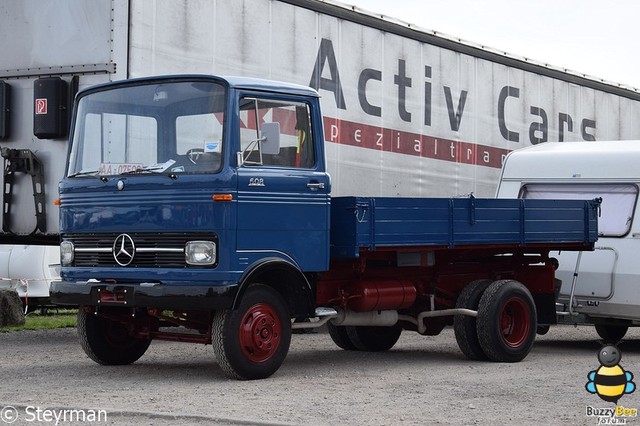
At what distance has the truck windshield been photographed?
32.8 ft

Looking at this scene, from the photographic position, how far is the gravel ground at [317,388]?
26.2ft

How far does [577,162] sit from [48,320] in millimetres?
8265

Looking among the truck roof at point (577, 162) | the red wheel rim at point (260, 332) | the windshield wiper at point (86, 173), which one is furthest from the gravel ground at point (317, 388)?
the truck roof at point (577, 162)

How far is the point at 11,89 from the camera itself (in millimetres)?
13641

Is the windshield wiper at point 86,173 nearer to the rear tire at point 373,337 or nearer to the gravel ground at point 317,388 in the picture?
the gravel ground at point 317,388

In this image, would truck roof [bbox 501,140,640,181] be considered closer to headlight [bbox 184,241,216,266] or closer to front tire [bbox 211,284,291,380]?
front tire [bbox 211,284,291,380]

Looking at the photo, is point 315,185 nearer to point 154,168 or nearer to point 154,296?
point 154,168

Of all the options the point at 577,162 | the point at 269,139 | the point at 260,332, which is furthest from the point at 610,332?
the point at 269,139

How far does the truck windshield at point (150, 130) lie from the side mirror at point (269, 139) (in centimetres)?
36

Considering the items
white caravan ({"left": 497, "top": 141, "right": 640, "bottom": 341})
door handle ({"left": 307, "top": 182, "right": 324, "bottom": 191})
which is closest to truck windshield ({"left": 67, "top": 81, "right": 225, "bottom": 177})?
door handle ({"left": 307, "top": 182, "right": 324, "bottom": 191})

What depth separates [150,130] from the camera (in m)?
10.3

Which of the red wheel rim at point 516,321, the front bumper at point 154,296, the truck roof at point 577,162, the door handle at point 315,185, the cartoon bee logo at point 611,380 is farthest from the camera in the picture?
the truck roof at point 577,162

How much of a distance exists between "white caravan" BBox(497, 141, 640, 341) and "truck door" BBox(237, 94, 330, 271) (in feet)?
13.3

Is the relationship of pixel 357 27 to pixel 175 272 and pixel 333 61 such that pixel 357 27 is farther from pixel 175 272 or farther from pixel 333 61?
pixel 175 272
